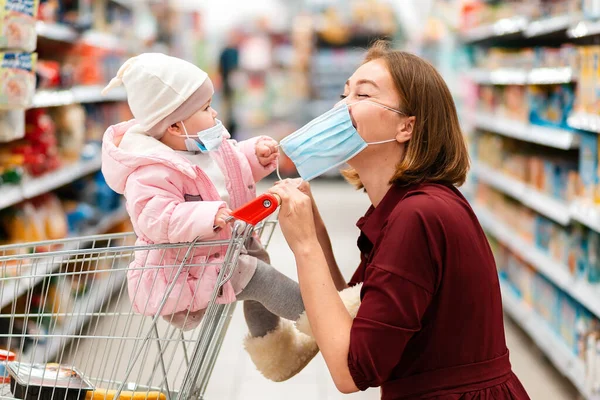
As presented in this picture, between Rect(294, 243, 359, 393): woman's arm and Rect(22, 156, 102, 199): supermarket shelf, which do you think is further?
Rect(22, 156, 102, 199): supermarket shelf

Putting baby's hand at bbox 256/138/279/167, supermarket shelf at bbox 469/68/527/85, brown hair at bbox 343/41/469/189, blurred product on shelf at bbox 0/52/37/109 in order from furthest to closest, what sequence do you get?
supermarket shelf at bbox 469/68/527/85, blurred product on shelf at bbox 0/52/37/109, baby's hand at bbox 256/138/279/167, brown hair at bbox 343/41/469/189

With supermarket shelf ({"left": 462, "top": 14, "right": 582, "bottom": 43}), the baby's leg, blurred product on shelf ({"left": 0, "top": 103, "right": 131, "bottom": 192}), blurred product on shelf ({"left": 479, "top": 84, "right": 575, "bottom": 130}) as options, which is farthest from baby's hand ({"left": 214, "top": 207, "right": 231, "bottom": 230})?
blurred product on shelf ({"left": 479, "top": 84, "right": 575, "bottom": 130})

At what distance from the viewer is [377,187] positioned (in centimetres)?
183

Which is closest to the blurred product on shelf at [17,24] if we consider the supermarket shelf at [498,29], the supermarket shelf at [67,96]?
the supermarket shelf at [67,96]

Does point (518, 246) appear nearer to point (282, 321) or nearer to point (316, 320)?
point (282, 321)

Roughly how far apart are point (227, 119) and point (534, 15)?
8059mm

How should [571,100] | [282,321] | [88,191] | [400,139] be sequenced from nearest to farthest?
[400,139], [282,321], [571,100], [88,191]

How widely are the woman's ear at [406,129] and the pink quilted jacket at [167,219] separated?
0.44 m

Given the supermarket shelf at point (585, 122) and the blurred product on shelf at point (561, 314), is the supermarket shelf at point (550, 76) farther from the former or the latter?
the blurred product on shelf at point (561, 314)

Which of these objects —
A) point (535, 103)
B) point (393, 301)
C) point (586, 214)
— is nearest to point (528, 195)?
point (535, 103)

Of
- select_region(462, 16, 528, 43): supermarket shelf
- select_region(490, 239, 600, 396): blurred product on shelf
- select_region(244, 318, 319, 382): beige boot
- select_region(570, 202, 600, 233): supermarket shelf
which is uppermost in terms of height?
select_region(462, 16, 528, 43): supermarket shelf

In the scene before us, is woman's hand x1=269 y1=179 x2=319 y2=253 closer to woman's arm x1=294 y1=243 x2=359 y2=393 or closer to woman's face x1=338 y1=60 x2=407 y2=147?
woman's arm x1=294 y1=243 x2=359 y2=393

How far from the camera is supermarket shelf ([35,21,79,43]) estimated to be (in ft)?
13.0

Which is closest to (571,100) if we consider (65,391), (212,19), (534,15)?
(534,15)
